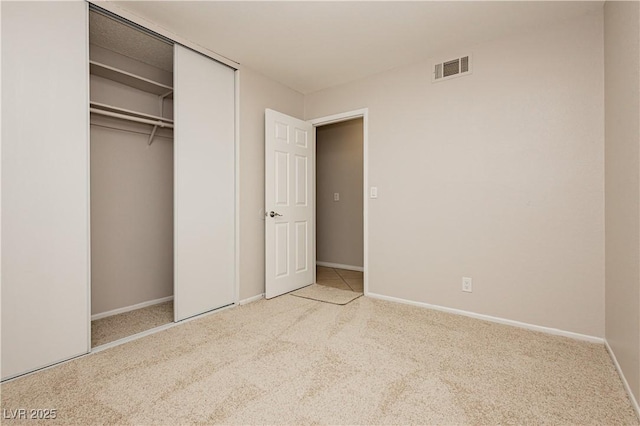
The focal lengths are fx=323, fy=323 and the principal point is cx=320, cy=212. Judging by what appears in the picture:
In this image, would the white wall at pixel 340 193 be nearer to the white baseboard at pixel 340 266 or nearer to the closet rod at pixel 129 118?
the white baseboard at pixel 340 266

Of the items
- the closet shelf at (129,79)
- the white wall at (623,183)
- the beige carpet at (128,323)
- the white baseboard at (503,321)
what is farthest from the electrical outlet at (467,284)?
the closet shelf at (129,79)

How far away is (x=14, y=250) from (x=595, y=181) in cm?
383

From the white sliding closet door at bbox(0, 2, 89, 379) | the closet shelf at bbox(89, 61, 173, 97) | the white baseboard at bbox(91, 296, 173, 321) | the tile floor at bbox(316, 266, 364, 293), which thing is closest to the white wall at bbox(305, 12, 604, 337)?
the tile floor at bbox(316, 266, 364, 293)

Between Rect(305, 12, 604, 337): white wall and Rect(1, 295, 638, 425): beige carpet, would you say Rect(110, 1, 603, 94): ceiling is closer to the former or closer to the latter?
Rect(305, 12, 604, 337): white wall

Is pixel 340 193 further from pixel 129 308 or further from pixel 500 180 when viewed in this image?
pixel 129 308

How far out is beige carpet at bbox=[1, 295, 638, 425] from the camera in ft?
5.05

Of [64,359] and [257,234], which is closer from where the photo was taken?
[64,359]

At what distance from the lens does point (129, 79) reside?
2.88 metres

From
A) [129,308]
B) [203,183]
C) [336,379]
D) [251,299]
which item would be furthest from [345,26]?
[129,308]

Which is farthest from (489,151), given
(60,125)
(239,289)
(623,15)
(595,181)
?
(60,125)

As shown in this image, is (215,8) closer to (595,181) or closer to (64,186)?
(64,186)

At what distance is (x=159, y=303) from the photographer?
11.0 feet

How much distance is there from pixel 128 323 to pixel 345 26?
305 centimetres

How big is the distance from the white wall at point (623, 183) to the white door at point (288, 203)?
2738 millimetres
